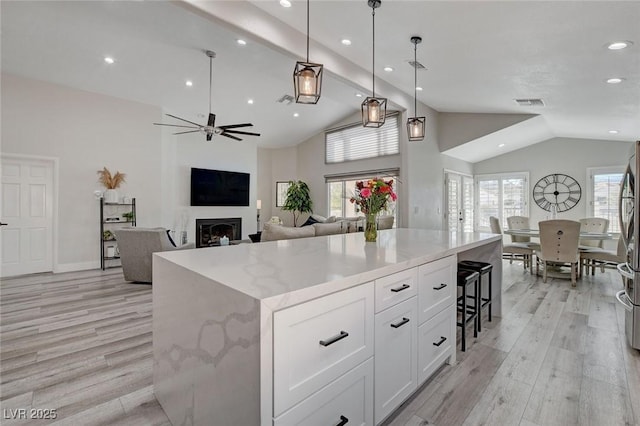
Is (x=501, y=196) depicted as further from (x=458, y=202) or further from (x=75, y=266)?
(x=75, y=266)

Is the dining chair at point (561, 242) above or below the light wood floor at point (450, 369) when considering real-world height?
above

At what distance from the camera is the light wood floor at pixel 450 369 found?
1760 mm

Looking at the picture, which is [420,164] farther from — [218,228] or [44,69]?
[44,69]

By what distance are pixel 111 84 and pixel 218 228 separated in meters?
3.77

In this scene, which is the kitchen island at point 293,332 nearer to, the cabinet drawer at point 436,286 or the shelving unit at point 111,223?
the cabinet drawer at point 436,286

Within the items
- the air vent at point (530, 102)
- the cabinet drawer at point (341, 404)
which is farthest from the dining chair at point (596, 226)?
the cabinet drawer at point (341, 404)

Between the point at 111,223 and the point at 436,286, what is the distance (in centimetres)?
633

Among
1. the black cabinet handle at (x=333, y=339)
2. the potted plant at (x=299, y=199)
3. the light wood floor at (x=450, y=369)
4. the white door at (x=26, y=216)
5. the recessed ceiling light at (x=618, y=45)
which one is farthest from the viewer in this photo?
the potted plant at (x=299, y=199)

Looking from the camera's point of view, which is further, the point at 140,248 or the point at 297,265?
the point at 140,248

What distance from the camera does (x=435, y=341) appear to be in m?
2.05

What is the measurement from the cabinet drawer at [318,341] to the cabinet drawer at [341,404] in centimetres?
3

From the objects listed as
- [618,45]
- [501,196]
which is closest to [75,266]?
[618,45]

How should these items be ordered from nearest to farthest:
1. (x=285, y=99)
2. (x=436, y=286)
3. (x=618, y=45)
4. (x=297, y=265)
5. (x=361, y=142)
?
(x=297, y=265), (x=436, y=286), (x=618, y=45), (x=285, y=99), (x=361, y=142)

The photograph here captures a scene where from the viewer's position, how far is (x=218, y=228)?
7848 mm
